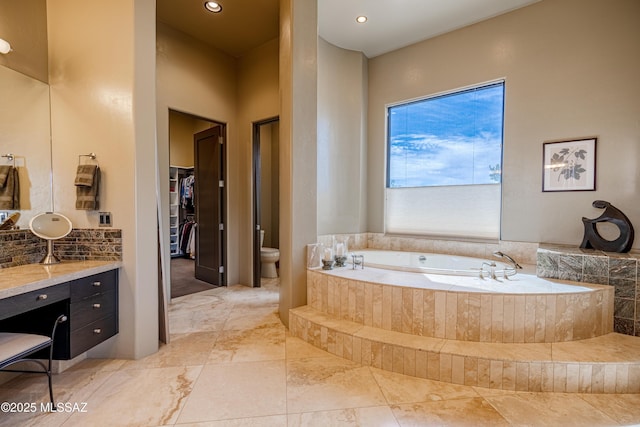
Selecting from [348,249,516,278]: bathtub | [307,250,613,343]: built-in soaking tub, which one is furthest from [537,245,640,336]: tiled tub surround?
[348,249,516,278]: bathtub

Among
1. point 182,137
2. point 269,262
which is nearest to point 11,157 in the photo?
point 269,262

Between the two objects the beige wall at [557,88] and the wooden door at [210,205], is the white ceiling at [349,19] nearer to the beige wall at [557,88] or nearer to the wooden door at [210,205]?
the beige wall at [557,88]

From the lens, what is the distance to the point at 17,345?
156cm

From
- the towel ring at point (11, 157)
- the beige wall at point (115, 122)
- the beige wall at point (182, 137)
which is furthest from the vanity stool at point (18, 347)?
the beige wall at point (182, 137)

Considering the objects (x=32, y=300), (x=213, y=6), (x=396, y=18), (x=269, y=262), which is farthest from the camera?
(x=269, y=262)

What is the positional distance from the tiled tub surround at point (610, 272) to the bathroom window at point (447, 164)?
0.84m

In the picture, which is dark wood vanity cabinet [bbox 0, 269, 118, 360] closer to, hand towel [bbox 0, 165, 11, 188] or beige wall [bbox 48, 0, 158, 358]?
beige wall [bbox 48, 0, 158, 358]

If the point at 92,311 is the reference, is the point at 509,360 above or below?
below

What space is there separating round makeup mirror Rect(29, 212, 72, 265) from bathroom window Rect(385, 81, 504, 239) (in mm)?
3486

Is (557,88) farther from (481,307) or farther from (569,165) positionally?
(481,307)

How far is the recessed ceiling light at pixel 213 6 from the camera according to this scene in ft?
10.4

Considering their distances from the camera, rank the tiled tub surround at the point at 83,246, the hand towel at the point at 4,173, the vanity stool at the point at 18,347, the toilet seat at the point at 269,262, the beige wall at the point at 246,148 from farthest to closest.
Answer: the toilet seat at the point at 269,262
the beige wall at the point at 246,148
the tiled tub surround at the point at 83,246
the hand towel at the point at 4,173
the vanity stool at the point at 18,347

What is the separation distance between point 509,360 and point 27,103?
3.87 meters

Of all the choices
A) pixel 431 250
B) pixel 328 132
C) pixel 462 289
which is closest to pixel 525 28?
pixel 328 132
